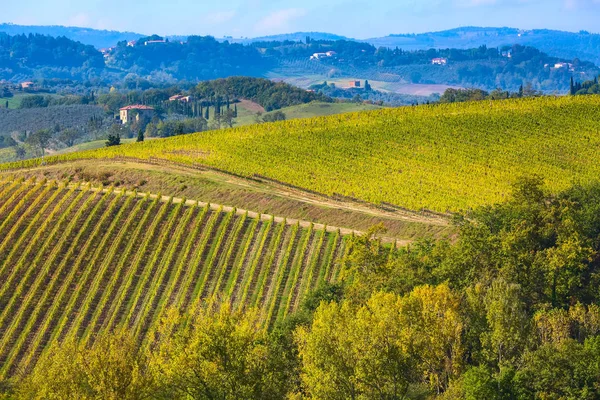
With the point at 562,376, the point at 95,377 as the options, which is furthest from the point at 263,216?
the point at 562,376

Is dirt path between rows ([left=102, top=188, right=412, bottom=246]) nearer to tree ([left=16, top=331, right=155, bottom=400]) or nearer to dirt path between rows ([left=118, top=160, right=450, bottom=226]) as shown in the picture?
dirt path between rows ([left=118, top=160, right=450, bottom=226])

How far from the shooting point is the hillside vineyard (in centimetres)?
6681

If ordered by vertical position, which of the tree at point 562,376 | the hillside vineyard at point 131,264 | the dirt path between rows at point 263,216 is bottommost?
the hillside vineyard at point 131,264

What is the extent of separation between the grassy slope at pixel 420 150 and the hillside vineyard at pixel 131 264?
48.4ft

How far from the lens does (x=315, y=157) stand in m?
99.9

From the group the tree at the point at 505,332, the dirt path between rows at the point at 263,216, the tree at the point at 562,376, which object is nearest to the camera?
the tree at the point at 562,376

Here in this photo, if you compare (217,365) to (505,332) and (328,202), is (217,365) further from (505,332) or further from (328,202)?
→ (328,202)

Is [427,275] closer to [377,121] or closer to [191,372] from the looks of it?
[191,372]

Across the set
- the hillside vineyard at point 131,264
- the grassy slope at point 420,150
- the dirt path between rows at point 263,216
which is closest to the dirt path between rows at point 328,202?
the grassy slope at point 420,150

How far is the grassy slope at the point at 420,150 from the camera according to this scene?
8856 centimetres

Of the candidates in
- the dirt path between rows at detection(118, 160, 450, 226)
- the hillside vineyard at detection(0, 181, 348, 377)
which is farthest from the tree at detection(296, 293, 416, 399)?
the dirt path between rows at detection(118, 160, 450, 226)

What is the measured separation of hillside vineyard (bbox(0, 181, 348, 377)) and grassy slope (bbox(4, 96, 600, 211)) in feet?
48.4

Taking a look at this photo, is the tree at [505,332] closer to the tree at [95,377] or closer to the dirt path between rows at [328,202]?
the tree at [95,377]

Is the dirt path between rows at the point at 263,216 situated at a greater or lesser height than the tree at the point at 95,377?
lesser
